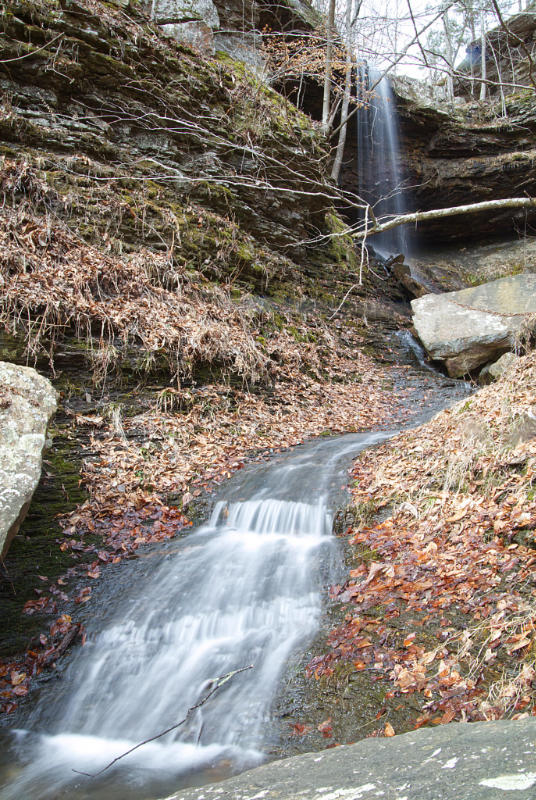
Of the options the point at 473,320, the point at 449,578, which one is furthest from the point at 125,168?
the point at 449,578

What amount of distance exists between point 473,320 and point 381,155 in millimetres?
10306

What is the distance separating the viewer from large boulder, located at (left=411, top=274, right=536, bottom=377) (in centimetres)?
1089

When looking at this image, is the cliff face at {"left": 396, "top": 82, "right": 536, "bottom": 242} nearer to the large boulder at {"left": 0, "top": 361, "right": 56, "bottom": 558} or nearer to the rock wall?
the rock wall

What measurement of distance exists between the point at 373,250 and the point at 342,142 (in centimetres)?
397

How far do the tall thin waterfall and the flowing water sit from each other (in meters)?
15.3

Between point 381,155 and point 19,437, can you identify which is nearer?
point 19,437

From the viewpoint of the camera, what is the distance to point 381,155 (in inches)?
709

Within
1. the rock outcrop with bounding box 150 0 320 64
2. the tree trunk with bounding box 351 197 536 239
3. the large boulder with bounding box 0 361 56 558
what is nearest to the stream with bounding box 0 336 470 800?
the large boulder with bounding box 0 361 56 558

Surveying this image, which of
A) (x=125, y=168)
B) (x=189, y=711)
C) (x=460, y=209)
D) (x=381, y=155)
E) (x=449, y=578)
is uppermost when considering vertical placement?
(x=381, y=155)

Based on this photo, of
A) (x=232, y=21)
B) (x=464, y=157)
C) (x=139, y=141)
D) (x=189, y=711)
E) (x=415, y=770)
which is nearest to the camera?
(x=415, y=770)

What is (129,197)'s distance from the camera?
921cm

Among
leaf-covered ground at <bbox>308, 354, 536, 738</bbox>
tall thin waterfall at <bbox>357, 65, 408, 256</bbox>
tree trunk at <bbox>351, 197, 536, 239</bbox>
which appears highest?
tall thin waterfall at <bbox>357, 65, 408, 256</bbox>

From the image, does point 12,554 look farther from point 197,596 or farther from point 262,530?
point 262,530

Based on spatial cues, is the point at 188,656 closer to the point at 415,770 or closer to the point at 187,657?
→ the point at 187,657
